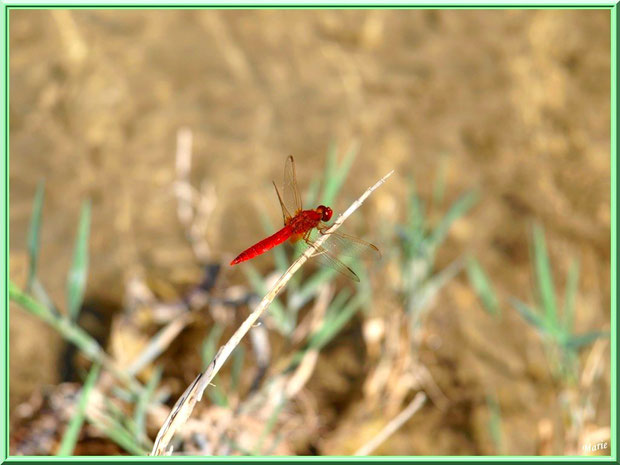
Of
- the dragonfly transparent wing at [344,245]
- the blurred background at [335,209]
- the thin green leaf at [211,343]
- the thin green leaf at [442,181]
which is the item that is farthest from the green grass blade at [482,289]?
the thin green leaf at [211,343]

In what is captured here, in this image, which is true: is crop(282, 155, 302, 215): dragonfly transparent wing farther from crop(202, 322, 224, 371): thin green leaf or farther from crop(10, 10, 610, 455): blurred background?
crop(202, 322, 224, 371): thin green leaf

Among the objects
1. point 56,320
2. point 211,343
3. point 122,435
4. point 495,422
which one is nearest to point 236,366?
point 211,343

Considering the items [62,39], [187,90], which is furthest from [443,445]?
[62,39]

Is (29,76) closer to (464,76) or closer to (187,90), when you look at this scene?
(187,90)

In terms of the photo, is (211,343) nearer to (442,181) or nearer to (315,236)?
(315,236)

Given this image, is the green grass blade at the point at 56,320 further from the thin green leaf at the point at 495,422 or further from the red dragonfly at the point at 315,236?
the thin green leaf at the point at 495,422

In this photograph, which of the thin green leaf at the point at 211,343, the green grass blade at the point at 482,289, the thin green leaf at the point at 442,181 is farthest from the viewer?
the thin green leaf at the point at 442,181

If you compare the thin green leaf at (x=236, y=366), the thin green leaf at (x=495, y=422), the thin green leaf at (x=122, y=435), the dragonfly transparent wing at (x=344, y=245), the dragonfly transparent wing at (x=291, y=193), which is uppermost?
the dragonfly transparent wing at (x=291, y=193)

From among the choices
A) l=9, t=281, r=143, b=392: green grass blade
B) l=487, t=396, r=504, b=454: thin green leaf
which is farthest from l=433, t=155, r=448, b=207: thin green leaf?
Result: l=9, t=281, r=143, b=392: green grass blade
